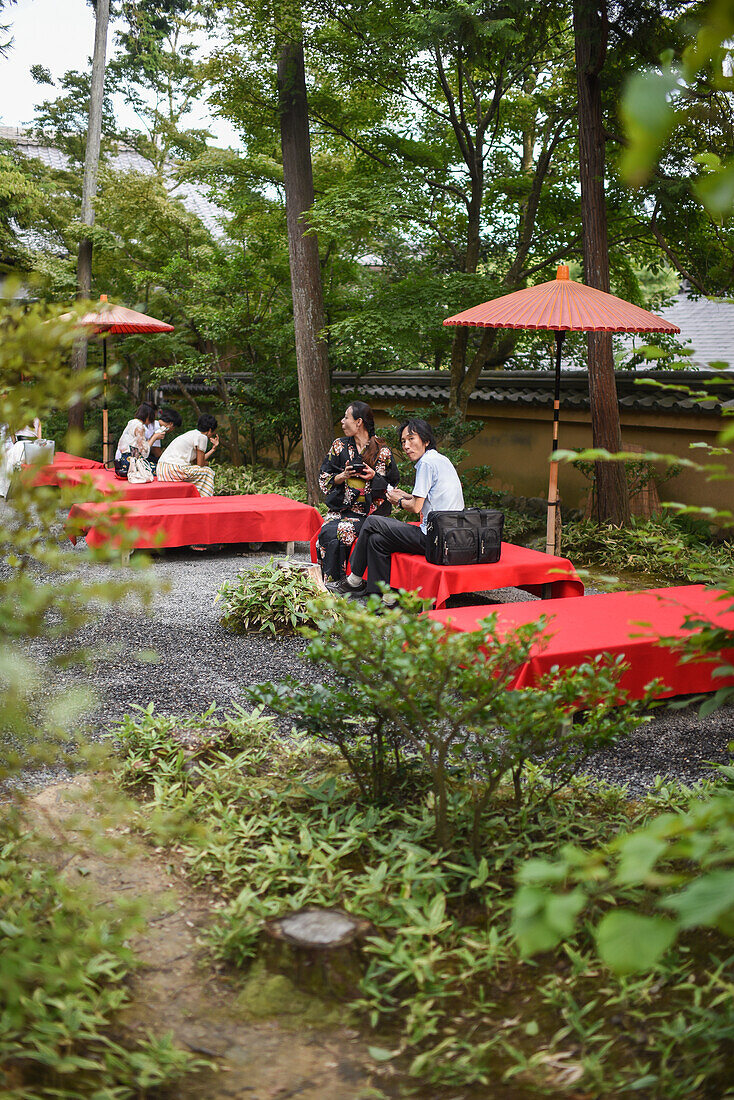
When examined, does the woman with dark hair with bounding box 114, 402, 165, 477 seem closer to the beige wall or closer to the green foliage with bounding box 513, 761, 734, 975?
the beige wall

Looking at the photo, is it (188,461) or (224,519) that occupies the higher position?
(188,461)

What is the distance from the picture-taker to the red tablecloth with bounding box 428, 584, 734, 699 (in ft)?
14.0

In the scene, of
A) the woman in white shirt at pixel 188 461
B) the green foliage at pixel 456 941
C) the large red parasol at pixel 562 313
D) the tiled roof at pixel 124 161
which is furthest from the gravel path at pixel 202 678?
the tiled roof at pixel 124 161

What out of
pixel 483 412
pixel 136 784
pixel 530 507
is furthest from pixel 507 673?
pixel 483 412

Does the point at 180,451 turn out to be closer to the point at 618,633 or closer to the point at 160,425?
the point at 160,425

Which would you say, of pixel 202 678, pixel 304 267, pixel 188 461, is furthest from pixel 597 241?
pixel 202 678

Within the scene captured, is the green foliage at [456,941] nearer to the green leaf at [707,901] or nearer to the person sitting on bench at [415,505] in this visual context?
the green leaf at [707,901]

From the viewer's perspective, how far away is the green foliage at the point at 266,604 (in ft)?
20.0

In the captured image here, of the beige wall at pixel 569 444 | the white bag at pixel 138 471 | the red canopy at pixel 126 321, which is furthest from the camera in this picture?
the red canopy at pixel 126 321

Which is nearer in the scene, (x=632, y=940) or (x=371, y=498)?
(x=632, y=940)

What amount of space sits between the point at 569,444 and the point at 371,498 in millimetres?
4561

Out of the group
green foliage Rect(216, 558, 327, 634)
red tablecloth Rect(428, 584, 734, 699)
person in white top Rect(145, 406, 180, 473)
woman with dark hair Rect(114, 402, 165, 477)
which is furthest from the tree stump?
woman with dark hair Rect(114, 402, 165, 477)

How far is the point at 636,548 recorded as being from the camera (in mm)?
8875

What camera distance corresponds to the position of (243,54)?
10617 millimetres
